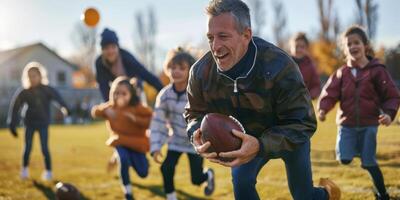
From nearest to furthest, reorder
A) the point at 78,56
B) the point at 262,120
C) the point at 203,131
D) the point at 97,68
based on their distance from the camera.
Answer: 1. the point at 203,131
2. the point at 262,120
3. the point at 97,68
4. the point at 78,56

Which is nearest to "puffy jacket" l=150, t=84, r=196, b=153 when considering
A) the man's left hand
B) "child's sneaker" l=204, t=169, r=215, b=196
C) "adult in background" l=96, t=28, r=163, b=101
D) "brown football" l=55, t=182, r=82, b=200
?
"child's sneaker" l=204, t=169, r=215, b=196

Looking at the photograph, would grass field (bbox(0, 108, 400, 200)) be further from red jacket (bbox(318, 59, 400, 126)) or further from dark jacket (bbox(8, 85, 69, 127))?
dark jacket (bbox(8, 85, 69, 127))

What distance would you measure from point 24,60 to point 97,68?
47.0m

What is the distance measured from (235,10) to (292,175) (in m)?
1.29

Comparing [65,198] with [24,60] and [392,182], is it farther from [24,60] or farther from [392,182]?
[24,60]

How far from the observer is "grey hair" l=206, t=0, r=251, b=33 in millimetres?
3170

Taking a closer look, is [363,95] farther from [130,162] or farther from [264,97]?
[130,162]

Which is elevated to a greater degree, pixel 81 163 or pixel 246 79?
pixel 246 79

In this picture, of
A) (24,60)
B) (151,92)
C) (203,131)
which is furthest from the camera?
(24,60)

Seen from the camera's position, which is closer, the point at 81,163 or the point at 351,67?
the point at 351,67

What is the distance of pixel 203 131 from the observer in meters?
3.19

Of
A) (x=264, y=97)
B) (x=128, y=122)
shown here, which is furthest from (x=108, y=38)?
(x=264, y=97)

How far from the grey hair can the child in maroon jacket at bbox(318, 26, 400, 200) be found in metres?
2.35

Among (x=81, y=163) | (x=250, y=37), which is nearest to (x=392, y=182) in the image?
(x=250, y=37)
